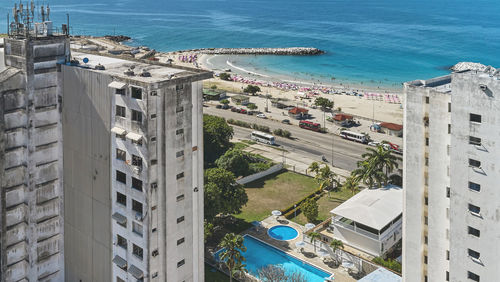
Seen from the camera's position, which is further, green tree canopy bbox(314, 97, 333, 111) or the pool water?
green tree canopy bbox(314, 97, 333, 111)

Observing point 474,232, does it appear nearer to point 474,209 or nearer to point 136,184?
point 474,209

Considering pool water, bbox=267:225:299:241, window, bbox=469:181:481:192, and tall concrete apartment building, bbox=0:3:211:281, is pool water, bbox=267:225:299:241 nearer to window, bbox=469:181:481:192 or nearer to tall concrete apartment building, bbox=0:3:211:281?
tall concrete apartment building, bbox=0:3:211:281

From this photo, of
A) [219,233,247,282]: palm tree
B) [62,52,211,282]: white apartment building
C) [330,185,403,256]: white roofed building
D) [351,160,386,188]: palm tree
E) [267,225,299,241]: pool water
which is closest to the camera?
[62,52,211,282]: white apartment building

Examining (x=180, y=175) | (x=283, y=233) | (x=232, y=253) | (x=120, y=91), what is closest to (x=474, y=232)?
(x=180, y=175)

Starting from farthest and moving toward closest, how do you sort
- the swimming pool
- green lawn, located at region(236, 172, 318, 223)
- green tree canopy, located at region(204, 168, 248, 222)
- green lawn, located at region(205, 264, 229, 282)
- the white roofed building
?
green lawn, located at region(236, 172, 318, 223)
green tree canopy, located at region(204, 168, 248, 222)
the white roofed building
the swimming pool
green lawn, located at region(205, 264, 229, 282)

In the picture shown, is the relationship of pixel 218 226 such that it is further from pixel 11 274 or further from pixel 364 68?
pixel 364 68

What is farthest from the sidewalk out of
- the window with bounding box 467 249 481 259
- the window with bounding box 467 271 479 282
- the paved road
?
the window with bounding box 467 249 481 259

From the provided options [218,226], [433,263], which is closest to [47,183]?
[218,226]
